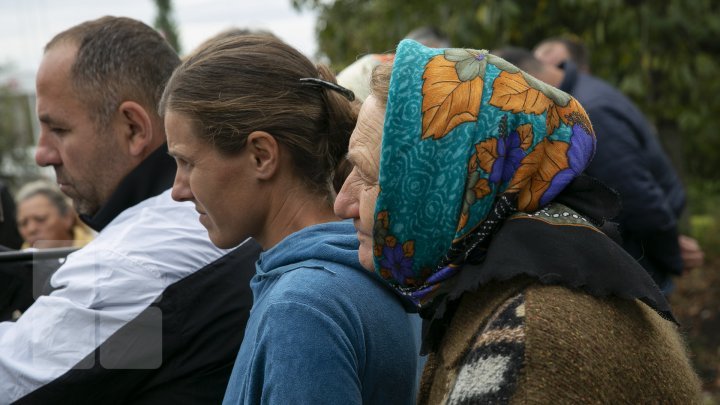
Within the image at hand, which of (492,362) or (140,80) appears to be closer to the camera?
(492,362)

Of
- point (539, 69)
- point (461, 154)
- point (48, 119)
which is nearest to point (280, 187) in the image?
point (461, 154)

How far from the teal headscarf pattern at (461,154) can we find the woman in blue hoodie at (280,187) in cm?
20

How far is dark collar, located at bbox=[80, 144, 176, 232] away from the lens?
2607 millimetres

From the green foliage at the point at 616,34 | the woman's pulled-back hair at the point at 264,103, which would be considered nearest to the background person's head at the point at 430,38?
the green foliage at the point at 616,34

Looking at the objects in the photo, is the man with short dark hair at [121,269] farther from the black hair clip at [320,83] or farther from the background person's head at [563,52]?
the background person's head at [563,52]

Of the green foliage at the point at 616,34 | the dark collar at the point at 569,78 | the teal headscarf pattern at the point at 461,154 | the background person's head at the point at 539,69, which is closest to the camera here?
the teal headscarf pattern at the point at 461,154

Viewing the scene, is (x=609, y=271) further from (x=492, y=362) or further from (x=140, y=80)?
(x=140, y=80)

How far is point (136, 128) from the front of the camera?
268 cm

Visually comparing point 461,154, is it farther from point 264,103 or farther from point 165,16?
point 165,16

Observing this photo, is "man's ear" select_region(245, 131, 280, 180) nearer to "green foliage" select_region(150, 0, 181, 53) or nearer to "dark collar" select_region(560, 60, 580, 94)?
"dark collar" select_region(560, 60, 580, 94)

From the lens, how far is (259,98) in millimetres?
2086

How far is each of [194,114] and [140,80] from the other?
0.67m

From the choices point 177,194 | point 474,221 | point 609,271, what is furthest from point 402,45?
point 177,194

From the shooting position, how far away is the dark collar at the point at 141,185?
2607mm
